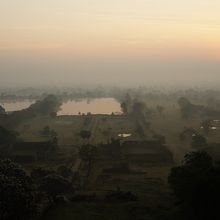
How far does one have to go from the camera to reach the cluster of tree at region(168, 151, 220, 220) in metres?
23.0

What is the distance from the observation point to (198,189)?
23.7 metres

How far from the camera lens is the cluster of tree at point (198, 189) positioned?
22995 mm

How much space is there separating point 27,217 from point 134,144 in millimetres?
29546

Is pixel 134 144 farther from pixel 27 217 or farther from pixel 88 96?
pixel 88 96

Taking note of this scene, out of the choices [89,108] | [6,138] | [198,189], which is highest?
[89,108]

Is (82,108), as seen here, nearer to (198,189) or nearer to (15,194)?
(15,194)

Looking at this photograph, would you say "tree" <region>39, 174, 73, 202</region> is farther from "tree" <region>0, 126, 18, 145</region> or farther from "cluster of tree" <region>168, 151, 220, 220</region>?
"tree" <region>0, 126, 18, 145</region>

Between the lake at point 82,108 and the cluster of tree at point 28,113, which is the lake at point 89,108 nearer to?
the lake at point 82,108

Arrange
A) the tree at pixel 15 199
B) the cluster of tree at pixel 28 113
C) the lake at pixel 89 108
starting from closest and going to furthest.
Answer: the tree at pixel 15 199 < the cluster of tree at pixel 28 113 < the lake at pixel 89 108

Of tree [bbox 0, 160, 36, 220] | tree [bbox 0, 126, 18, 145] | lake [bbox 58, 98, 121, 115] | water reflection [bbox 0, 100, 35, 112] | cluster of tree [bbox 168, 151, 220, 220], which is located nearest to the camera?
cluster of tree [bbox 168, 151, 220, 220]

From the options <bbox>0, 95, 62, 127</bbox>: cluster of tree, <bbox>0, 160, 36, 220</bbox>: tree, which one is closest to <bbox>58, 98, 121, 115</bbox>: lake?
<bbox>0, 95, 62, 127</bbox>: cluster of tree

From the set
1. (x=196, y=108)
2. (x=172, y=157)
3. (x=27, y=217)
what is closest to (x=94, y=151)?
(x=172, y=157)

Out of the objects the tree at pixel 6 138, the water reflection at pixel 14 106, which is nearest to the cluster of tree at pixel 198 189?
the tree at pixel 6 138

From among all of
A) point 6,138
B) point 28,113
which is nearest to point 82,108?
point 28,113
